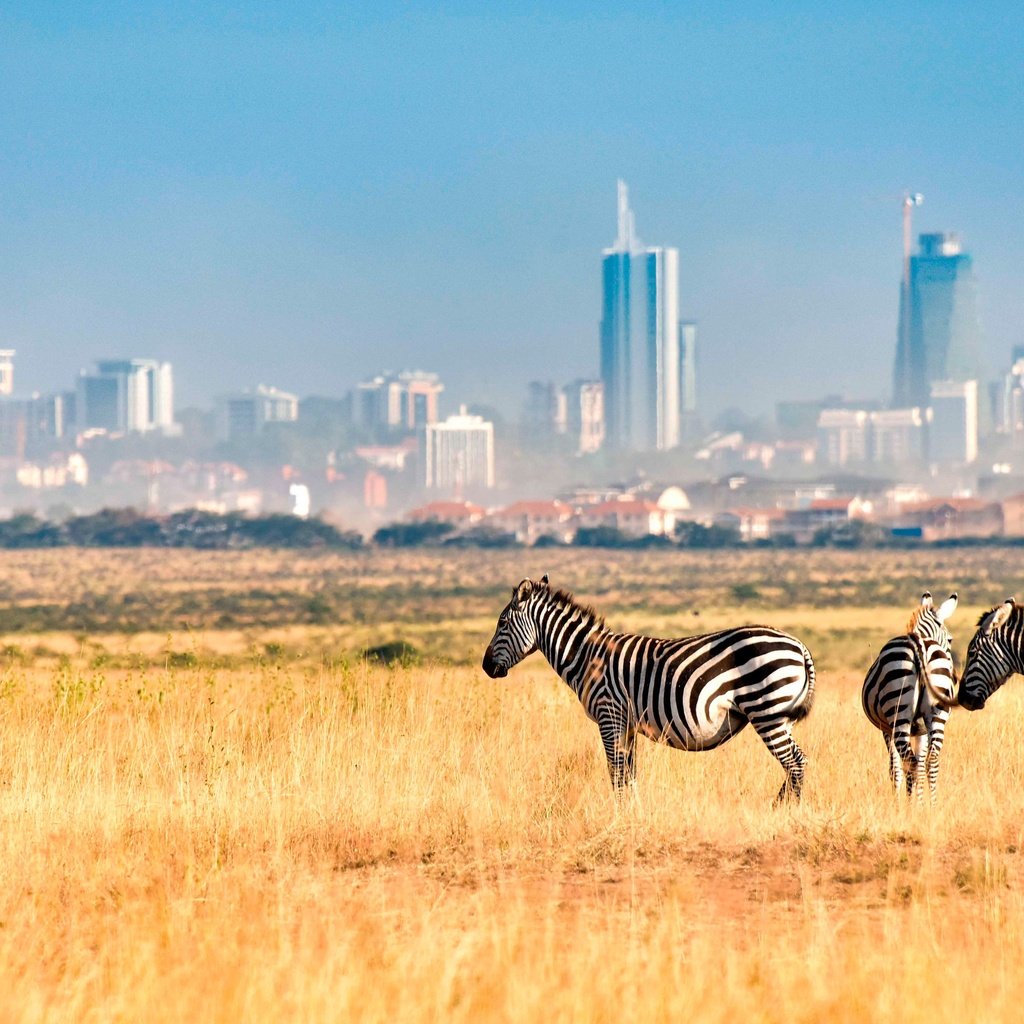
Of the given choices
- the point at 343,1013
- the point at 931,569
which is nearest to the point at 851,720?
the point at 343,1013

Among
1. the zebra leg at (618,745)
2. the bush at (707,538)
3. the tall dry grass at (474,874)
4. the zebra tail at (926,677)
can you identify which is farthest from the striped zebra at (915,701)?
the bush at (707,538)

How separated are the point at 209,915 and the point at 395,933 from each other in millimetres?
1069

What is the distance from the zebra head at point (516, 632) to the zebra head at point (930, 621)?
2586 mm

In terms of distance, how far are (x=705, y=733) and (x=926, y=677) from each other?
58.8 inches

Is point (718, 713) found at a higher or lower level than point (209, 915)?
higher

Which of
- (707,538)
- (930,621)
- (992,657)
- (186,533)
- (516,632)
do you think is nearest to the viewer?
(930,621)

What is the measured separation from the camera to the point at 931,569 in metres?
103

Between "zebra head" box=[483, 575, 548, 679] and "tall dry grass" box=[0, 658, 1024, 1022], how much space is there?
805mm

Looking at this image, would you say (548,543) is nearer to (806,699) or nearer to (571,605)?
(571,605)

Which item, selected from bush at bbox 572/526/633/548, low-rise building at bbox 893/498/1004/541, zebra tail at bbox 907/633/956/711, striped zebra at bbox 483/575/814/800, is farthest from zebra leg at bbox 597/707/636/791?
low-rise building at bbox 893/498/1004/541

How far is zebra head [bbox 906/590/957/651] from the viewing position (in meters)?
12.1

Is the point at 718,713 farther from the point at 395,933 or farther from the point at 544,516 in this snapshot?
the point at 544,516

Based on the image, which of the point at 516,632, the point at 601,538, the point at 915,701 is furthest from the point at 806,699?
the point at 601,538

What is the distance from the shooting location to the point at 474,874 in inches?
384
